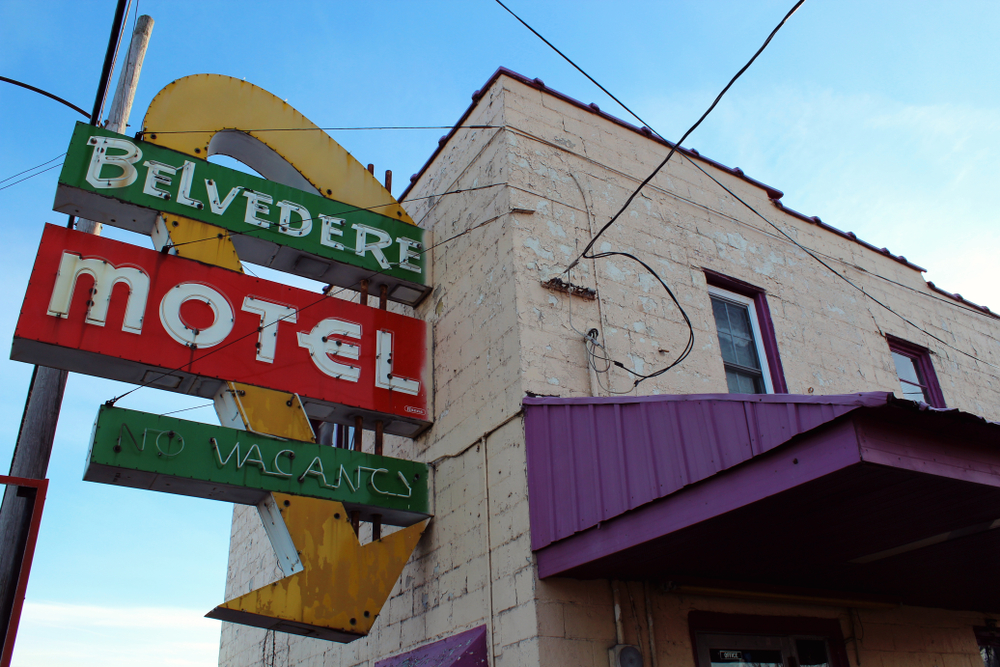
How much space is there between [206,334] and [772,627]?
17.6 feet

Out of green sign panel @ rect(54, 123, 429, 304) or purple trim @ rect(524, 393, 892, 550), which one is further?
green sign panel @ rect(54, 123, 429, 304)

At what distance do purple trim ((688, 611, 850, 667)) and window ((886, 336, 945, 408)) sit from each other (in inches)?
191

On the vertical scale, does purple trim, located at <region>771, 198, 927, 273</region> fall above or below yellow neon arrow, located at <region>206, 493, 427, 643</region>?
above

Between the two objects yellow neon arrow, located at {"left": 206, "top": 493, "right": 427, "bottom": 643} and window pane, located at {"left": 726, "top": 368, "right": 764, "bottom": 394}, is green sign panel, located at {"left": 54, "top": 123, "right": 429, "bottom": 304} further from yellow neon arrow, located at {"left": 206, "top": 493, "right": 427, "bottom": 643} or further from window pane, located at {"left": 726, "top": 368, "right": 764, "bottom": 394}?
window pane, located at {"left": 726, "top": 368, "right": 764, "bottom": 394}

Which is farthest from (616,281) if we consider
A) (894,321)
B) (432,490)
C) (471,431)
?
(894,321)

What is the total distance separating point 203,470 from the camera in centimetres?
618

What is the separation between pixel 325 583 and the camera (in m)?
6.28

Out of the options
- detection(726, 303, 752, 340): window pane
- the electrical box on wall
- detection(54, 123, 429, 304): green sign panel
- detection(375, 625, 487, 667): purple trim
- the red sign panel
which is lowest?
the electrical box on wall

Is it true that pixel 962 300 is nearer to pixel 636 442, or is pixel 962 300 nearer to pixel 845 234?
pixel 845 234

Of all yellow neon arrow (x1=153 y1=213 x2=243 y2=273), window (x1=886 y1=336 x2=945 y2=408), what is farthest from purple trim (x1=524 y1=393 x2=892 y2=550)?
window (x1=886 y1=336 x2=945 y2=408)

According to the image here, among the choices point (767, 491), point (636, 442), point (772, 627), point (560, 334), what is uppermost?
point (560, 334)

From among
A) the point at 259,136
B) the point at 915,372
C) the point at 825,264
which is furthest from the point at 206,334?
the point at 915,372

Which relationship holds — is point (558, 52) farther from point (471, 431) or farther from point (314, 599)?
point (314, 599)

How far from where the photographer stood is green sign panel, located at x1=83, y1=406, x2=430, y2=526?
237 inches
